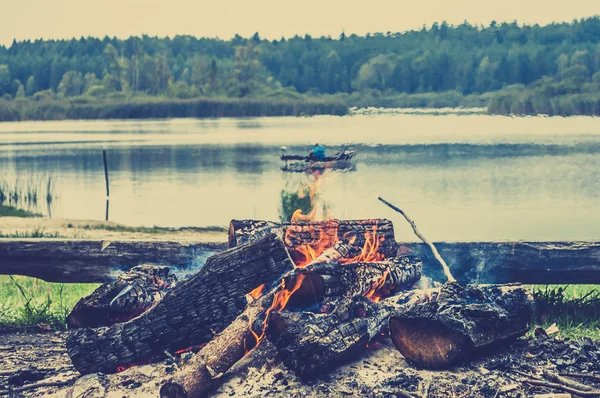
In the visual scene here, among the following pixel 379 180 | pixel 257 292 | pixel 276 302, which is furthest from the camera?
pixel 379 180

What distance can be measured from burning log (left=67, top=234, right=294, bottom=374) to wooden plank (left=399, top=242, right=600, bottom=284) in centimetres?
170

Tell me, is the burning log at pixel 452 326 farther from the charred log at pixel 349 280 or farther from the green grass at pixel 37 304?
the green grass at pixel 37 304

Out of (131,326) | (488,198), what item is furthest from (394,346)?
(488,198)

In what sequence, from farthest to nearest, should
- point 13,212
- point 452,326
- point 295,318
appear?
point 13,212 < point 295,318 < point 452,326

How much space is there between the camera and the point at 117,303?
688cm

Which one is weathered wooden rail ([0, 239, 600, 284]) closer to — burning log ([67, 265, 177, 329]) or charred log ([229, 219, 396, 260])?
charred log ([229, 219, 396, 260])

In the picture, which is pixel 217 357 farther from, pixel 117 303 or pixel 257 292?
pixel 117 303

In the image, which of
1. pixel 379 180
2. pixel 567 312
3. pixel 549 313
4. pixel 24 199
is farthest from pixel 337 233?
pixel 379 180

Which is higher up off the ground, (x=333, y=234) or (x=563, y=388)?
(x=333, y=234)

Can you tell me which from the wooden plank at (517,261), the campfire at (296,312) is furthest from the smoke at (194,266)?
the wooden plank at (517,261)

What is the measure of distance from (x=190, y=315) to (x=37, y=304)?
2.64 meters

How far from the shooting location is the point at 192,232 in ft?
79.8

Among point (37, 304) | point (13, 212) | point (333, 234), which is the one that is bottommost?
point (13, 212)

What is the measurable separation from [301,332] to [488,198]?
33.9m
